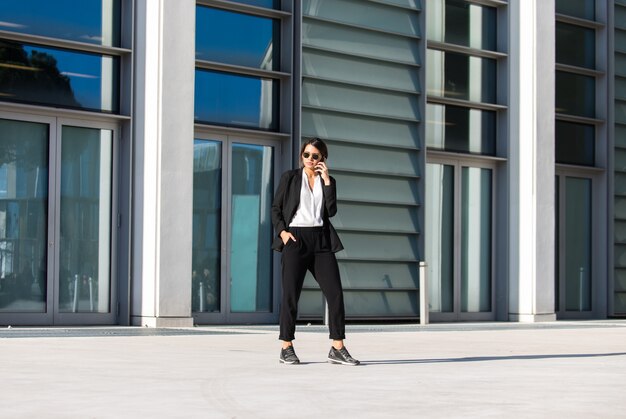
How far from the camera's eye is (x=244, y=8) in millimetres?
17297

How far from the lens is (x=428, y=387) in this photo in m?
7.27

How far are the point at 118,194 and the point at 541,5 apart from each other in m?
8.43

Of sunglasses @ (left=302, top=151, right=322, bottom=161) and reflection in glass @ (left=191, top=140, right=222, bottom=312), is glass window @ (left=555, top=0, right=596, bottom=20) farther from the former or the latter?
sunglasses @ (left=302, top=151, right=322, bottom=161)

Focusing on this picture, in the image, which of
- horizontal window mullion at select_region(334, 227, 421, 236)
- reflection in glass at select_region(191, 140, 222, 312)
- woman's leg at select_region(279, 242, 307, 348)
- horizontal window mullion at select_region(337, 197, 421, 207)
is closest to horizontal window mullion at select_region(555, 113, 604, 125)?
horizontal window mullion at select_region(337, 197, 421, 207)

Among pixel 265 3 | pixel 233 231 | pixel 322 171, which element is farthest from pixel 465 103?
pixel 322 171

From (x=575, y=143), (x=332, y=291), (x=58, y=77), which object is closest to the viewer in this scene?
(x=332, y=291)

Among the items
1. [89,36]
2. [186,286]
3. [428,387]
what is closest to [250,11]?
[89,36]

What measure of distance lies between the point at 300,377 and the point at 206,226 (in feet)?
29.9

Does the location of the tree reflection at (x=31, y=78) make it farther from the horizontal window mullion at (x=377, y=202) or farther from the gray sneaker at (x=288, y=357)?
the gray sneaker at (x=288, y=357)

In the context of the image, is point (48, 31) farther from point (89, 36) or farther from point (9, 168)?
point (9, 168)

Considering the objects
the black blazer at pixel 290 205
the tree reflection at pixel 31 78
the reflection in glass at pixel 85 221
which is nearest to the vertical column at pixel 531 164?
the reflection in glass at pixel 85 221

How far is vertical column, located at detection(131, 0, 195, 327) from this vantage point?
51.4ft

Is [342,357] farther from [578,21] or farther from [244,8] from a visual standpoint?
[578,21]

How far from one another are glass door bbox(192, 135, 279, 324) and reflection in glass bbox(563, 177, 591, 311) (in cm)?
668
